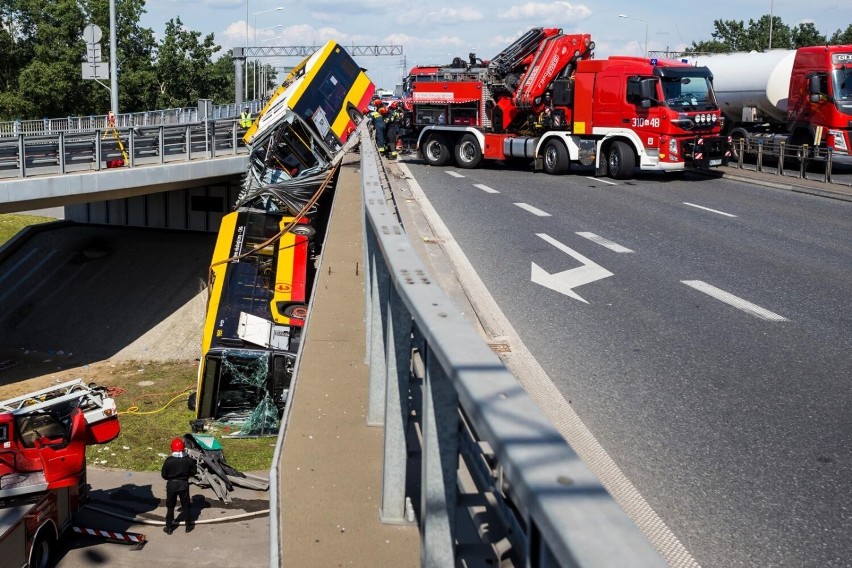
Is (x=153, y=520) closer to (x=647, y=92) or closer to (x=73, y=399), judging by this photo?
(x=73, y=399)

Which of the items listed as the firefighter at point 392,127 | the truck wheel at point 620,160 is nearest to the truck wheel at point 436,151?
the firefighter at point 392,127

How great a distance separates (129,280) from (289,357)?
61.1 ft

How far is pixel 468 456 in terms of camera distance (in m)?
2.52

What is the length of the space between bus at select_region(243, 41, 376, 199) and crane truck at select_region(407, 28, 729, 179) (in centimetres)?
309

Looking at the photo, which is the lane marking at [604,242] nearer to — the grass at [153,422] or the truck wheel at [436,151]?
the grass at [153,422]

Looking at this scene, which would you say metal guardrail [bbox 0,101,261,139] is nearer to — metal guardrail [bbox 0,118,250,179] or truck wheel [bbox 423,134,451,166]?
metal guardrail [bbox 0,118,250,179]

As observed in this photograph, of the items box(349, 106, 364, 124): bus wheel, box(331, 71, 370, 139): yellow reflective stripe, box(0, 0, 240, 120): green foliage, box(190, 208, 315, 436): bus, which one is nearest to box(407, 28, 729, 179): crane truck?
box(331, 71, 370, 139): yellow reflective stripe

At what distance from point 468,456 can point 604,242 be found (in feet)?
38.8

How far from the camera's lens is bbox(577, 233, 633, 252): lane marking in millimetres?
13445

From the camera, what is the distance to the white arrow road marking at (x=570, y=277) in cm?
1069

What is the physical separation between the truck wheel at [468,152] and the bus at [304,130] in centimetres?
304

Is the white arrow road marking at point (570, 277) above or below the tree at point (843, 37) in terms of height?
below

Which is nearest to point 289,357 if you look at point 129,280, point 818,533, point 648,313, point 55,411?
point 55,411

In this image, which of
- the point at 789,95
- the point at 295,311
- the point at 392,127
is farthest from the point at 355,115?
the point at 789,95
